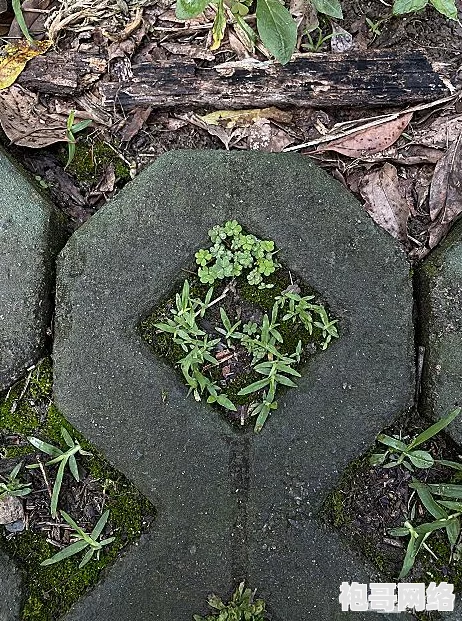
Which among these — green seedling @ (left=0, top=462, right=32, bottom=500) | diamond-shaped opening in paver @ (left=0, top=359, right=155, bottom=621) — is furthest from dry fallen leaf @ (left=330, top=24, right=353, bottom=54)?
green seedling @ (left=0, top=462, right=32, bottom=500)

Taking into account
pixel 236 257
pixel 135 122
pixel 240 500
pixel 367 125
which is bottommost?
pixel 240 500

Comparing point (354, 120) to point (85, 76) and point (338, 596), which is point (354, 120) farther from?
point (338, 596)

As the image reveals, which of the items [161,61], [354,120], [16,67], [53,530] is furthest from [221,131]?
[53,530]

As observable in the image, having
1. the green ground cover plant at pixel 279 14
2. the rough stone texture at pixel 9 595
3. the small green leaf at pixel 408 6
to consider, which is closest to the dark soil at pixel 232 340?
the green ground cover plant at pixel 279 14

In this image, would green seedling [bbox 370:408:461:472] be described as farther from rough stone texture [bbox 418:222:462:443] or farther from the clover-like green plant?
the clover-like green plant

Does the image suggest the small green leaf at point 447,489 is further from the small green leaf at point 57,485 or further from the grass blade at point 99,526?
the small green leaf at point 57,485

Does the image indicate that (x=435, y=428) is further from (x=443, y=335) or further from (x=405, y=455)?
(x=443, y=335)

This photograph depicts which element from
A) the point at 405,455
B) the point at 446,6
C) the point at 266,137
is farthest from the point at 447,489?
the point at 446,6
